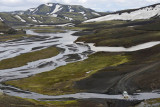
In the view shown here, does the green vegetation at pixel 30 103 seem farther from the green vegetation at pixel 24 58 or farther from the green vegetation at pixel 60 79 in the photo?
the green vegetation at pixel 24 58

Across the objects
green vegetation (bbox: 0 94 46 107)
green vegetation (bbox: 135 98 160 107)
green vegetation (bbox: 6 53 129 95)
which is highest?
green vegetation (bbox: 0 94 46 107)

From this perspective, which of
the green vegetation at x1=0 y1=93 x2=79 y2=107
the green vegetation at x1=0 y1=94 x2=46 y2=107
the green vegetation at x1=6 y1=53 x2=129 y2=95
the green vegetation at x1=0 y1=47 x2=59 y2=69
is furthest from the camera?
the green vegetation at x1=0 y1=47 x2=59 y2=69

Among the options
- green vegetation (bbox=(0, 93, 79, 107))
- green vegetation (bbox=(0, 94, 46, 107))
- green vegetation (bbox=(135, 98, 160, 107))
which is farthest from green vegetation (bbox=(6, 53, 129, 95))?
green vegetation (bbox=(135, 98, 160, 107))

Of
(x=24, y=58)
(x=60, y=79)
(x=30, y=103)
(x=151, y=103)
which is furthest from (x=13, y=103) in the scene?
(x=24, y=58)

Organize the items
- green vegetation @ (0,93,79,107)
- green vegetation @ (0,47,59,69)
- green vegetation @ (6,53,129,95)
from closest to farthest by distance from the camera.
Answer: green vegetation @ (0,93,79,107) < green vegetation @ (6,53,129,95) < green vegetation @ (0,47,59,69)

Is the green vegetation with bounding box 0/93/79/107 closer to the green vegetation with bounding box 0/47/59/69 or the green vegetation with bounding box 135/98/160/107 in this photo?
the green vegetation with bounding box 135/98/160/107

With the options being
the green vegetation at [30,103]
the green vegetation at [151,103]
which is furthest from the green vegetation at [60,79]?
the green vegetation at [151,103]

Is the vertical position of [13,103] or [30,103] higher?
[13,103]

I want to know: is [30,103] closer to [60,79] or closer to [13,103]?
[13,103]

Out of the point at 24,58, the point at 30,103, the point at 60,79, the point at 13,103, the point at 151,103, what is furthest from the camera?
the point at 24,58

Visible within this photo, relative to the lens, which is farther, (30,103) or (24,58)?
(24,58)

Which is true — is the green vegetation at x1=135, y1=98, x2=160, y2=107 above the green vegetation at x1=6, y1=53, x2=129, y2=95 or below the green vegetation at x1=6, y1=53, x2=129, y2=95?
above

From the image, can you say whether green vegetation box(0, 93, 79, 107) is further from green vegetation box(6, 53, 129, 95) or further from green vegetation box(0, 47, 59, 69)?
green vegetation box(0, 47, 59, 69)

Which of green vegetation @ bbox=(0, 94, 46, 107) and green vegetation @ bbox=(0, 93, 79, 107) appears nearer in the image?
green vegetation @ bbox=(0, 94, 46, 107)
